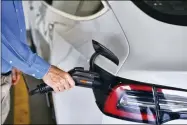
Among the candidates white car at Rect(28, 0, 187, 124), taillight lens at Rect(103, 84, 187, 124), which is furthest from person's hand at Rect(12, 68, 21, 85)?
taillight lens at Rect(103, 84, 187, 124)

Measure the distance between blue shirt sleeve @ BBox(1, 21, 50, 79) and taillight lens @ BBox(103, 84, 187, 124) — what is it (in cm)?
29

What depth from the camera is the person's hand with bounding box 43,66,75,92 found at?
1.20m

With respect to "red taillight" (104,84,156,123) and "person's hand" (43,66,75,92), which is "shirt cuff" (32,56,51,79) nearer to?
"person's hand" (43,66,75,92)

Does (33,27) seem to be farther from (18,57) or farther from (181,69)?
(181,69)

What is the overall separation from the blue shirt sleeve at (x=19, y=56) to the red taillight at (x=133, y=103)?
0.95 feet

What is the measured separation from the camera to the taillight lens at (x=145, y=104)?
3.71 ft

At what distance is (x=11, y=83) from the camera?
1458 mm

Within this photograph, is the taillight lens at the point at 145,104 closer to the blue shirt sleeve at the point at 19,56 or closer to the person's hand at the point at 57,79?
the person's hand at the point at 57,79

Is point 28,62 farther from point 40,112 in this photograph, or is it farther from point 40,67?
point 40,112

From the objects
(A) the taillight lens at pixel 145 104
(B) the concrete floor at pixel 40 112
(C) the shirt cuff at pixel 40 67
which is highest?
(C) the shirt cuff at pixel 40 67

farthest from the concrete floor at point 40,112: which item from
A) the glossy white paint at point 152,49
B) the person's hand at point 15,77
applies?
the glossy white paint at point 152,49

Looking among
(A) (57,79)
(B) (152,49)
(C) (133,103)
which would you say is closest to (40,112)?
(A) (57,79)

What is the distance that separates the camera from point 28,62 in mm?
1140

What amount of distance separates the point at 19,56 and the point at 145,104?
498 millimetres
